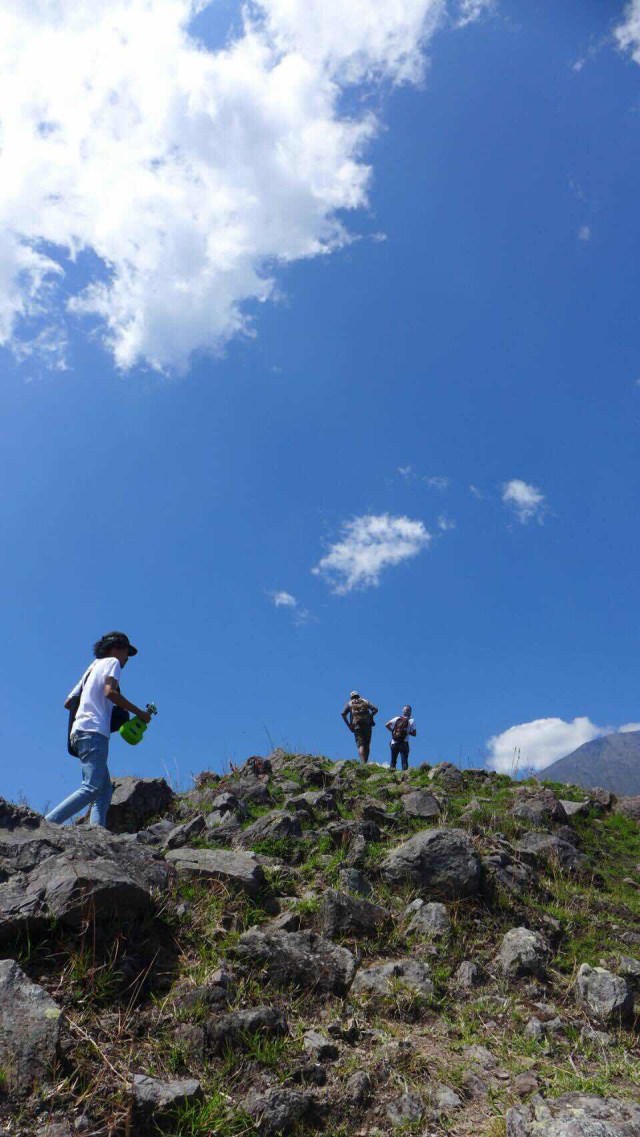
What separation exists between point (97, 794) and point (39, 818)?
74 centimetres

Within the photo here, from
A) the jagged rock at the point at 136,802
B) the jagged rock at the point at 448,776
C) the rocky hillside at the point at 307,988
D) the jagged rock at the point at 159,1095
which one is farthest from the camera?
the jagged rock at the point at 448,776

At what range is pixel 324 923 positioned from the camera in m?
5.47

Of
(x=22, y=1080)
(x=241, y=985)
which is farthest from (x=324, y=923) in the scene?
(x=22, y=1080)

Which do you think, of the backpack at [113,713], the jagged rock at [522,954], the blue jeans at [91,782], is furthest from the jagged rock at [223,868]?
the jagged rock at [522,954]

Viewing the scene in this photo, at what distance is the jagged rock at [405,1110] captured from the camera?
11.9 ft

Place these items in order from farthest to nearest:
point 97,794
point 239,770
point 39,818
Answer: point 239,770
point 97,794
point 39,818

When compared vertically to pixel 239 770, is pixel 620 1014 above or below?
below

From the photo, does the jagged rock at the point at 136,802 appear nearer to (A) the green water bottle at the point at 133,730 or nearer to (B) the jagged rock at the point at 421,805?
(A) the green water bottle at the point at 133,730

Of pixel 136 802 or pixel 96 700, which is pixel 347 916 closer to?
pixel 96 700

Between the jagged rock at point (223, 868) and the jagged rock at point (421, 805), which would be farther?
the jagged rock at point (421, 805)

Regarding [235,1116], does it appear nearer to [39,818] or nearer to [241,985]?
[241,985]

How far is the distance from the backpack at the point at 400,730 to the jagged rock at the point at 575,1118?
46.8 feet

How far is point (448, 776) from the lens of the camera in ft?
39.8

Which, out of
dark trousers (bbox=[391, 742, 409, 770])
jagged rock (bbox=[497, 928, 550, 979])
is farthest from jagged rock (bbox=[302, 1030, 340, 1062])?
dark trousers (bbox=[391, 742, 409, 770])
